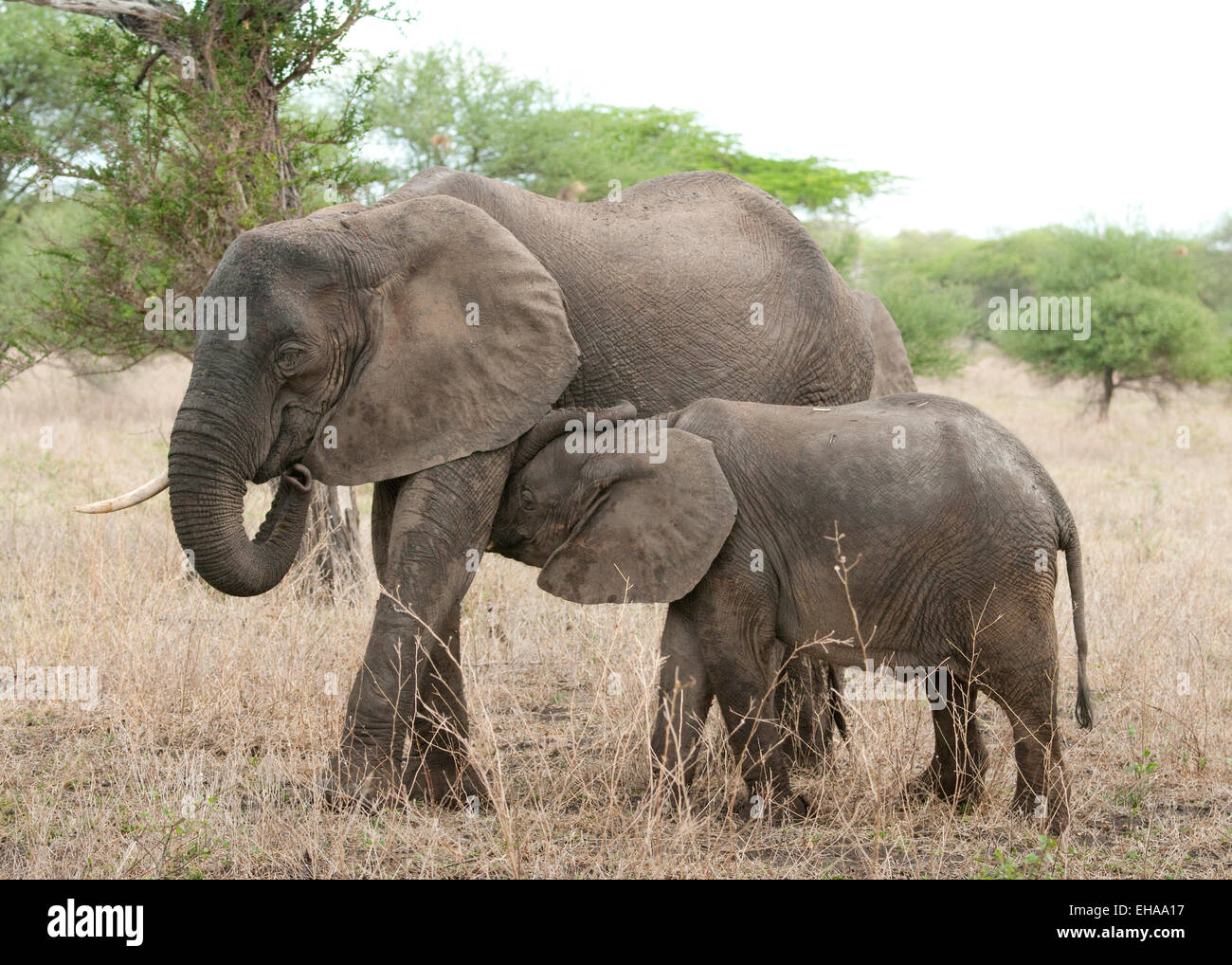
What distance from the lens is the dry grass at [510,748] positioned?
4793 millimetres

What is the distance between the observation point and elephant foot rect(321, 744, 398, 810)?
5.18 m

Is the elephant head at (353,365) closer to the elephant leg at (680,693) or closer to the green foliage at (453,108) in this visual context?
the elephant leg at (680,693)

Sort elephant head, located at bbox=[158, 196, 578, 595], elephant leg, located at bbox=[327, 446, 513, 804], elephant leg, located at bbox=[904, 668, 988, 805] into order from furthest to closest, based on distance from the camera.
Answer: elephant leg, located at bbox=[904, 668, 988, 805], elephant leg, located at bbox=[327, 446, 513, 804], elephant head, located at bbox=[158, 196, 578, 595]

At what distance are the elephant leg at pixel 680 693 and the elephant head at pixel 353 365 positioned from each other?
105 cm

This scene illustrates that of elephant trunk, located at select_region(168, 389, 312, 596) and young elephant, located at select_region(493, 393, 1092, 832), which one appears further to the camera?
young elephant, located at select_region(493, 393, 1092, 832)

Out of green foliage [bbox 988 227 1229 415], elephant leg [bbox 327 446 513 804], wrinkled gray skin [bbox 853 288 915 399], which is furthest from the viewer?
green foliage [bbox 988 227 1229 415]

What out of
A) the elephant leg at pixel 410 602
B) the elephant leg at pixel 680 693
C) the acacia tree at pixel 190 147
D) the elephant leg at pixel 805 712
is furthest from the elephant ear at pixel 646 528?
the acacia tree at pixel 190 147

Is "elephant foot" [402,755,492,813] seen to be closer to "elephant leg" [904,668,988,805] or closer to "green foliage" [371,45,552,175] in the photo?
"elephant leg" [904,668,988,805]

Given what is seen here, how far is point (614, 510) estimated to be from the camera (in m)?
5.35

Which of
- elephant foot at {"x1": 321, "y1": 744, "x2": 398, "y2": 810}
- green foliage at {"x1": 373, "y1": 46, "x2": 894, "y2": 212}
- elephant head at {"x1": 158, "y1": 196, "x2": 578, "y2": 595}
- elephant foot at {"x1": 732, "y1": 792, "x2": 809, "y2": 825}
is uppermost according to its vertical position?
green foliage at {"x1": 373, "y1": 46, "x2": 894, "y2": 212}

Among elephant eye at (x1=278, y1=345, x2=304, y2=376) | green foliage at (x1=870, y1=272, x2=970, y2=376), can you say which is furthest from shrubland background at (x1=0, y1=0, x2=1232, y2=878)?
green foliage at (x1=870, y1=272, x2=970, y2=376)

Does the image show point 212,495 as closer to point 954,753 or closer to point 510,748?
→ point 510,748

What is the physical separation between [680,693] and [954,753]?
126cm

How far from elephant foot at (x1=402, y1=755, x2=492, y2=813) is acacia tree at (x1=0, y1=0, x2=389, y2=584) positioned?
303 centimetres
